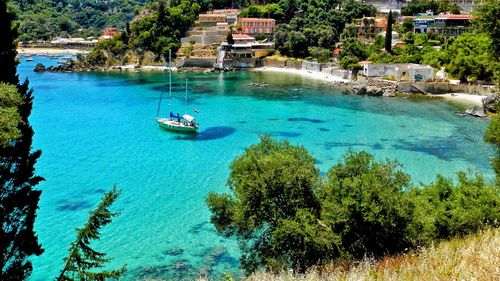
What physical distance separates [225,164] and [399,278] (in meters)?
25.1

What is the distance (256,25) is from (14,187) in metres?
96.7

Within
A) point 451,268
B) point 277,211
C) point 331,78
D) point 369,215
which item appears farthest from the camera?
point 331,78

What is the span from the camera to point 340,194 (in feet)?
52.9

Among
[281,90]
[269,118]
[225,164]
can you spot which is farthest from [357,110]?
[225,164]

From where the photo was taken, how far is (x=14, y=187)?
10.2 m

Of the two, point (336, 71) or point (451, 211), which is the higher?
point (336, 71)

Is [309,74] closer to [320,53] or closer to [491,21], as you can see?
[320,53]

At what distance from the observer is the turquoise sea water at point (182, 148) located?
21406 mm

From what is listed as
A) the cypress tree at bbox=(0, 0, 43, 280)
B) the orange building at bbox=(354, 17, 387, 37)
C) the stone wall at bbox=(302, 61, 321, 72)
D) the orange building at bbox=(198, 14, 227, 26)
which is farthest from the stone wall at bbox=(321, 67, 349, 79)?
the cypress tree at bbox=(0, 0, 43, 280)

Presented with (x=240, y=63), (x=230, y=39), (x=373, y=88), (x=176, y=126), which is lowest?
(x=176, y=126)

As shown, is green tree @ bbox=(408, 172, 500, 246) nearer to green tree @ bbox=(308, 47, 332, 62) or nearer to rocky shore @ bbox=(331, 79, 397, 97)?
rocky shore @ bbox=(331, 79, 397, 97)

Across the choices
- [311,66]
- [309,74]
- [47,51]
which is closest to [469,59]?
[309,74]

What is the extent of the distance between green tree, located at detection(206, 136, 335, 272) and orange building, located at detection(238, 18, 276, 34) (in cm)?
8898

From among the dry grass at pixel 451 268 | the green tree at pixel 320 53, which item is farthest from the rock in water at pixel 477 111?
the dry grass at pixel 451 268
